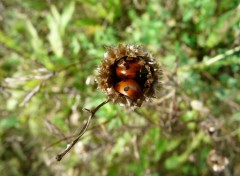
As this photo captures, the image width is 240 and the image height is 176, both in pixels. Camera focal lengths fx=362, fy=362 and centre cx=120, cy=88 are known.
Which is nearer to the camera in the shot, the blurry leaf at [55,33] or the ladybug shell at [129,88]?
the ladybug shell at [129,88]

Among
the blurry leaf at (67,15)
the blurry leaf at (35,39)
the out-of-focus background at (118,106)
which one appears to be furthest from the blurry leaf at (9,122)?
the blurry leaf at (67,15)

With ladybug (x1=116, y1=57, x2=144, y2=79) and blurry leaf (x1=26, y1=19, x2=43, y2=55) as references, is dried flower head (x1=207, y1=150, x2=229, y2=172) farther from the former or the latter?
blurry leaf (x1=26, y1=19, x2=43, y2=55)

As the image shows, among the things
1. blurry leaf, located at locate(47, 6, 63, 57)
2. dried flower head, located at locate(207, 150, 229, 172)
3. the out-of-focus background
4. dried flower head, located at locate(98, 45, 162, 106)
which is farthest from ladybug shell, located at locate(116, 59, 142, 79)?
blurry leaf, located at locate(47, 6, 63, 57)

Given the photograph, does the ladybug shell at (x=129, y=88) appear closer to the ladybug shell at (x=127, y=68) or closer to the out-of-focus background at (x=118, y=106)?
the ladybug shell at (x=127, y=68)

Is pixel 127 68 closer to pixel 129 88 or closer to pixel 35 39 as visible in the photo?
pixel 129 88

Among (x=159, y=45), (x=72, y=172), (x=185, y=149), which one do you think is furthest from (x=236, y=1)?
(x=72, y=172)

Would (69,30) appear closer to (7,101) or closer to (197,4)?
(7,101)
